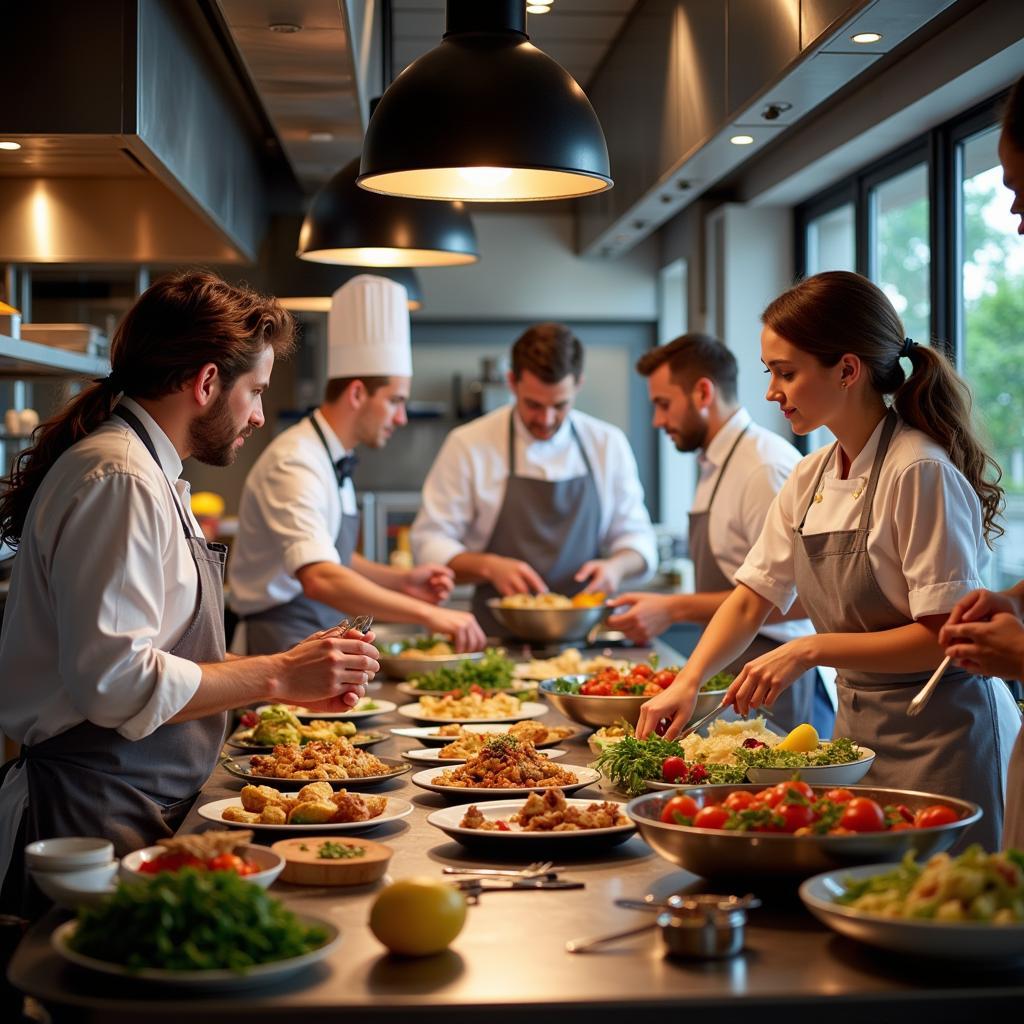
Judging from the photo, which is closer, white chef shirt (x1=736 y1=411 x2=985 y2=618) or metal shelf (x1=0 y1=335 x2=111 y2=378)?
white chef shirt (x1=736 y1=411 x2=985 y2=618)

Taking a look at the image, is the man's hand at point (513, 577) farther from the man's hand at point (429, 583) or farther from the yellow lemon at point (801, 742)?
the yellow lemon at point (801, 742)

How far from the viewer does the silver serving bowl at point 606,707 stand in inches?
110

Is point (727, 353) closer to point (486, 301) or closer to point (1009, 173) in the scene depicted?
point (1009, 173)

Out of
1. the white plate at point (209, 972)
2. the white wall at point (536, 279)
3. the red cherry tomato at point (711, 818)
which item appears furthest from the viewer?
the white wall at point (536, 279)

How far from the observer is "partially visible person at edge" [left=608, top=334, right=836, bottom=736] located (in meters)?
3.77

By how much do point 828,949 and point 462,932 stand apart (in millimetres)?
433

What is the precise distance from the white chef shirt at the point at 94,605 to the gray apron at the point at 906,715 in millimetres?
1265

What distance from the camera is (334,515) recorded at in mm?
4191

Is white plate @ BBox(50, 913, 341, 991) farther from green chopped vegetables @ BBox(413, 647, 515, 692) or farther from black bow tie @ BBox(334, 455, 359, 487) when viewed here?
black bow tie @ BBox(334, 455, 359, 487)

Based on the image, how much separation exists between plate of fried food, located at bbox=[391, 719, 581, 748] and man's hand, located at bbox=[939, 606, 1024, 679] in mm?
934

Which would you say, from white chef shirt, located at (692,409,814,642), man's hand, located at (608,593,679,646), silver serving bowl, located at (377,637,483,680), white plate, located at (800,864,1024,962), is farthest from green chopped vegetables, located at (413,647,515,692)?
white plate, located at (800,864,1024,962)

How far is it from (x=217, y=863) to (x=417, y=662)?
2073mm

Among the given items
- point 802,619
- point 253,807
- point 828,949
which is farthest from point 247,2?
point 828,949

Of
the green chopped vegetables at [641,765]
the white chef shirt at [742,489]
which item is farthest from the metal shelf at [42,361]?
the green chopped vegetables at [641,765]
